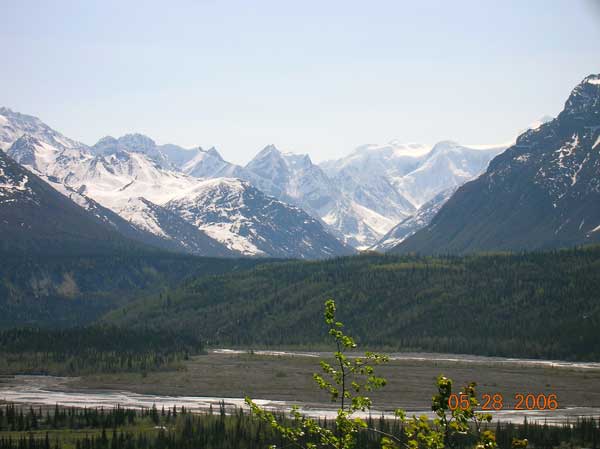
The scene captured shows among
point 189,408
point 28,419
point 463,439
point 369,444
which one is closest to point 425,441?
point 369,444

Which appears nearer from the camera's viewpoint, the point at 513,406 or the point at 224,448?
the point at 224,448

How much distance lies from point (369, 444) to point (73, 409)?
56623 mm

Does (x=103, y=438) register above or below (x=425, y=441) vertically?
below

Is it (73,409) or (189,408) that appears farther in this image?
(189,408)

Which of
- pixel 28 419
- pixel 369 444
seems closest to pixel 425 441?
pixel 369 444

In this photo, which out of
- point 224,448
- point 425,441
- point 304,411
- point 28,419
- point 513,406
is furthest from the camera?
point 513,406

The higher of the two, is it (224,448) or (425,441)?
(425,441)

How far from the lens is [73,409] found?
6654 inches

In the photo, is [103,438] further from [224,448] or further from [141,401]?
[141,401]

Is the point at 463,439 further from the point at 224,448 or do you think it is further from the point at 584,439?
the point at 224,448

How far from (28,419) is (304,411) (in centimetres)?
4781

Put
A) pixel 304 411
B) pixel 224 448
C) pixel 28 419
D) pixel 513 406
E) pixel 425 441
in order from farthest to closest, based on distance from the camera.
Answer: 1. pixel 513 406
2. pixel 304 411
3. pixel 28 419
4. pixel 224 448
5. pixel 425 441

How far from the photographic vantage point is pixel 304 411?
179m

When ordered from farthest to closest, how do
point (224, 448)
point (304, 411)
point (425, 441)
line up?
1. point (304, 411)
2. point (224, 448)
3. point (425, 441)
